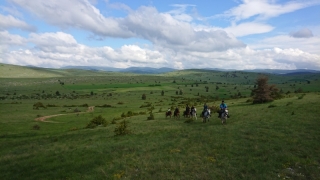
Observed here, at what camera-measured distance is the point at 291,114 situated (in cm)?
3566

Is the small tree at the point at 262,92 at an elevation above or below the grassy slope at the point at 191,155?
above

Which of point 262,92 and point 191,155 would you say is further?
point 262,92

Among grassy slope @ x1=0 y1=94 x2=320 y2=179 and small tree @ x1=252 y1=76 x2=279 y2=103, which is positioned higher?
small tree @ x1=252 y1=76 x2=279 y2=103

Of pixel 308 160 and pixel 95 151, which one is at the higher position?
pixel 308 160

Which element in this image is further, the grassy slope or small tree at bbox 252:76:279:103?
small tree at bbox 252:76:279:103

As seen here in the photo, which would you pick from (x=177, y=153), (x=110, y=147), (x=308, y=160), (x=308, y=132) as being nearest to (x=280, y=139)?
(x=308, y=132)

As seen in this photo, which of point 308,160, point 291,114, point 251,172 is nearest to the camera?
point 251,172

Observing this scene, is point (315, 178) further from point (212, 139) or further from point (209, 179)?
point (212, 139)

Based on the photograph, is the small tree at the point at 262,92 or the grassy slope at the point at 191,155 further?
the small tree at the point at 262,92

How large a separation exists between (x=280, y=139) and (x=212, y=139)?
21.8 feet

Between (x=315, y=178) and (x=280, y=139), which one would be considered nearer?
(x=315, y=178)

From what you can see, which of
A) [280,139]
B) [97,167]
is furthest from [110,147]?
[280,139]

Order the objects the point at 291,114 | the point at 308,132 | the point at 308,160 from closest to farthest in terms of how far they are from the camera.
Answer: the point at 308,160
the point at 308,132
the point at 291,114

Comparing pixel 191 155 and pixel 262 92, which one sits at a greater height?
pixel 262 92
